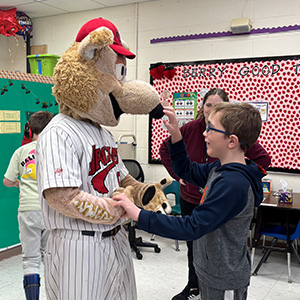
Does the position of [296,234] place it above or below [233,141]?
below

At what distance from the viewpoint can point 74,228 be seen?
1411mm

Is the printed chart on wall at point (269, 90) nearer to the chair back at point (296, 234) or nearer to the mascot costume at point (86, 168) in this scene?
the chair back at point (296, 234)

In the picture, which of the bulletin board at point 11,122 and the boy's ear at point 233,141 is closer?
the boy's ear at point 233,141

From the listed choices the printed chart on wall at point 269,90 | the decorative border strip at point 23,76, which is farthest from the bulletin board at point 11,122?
the printed chart on wall at point 269,90

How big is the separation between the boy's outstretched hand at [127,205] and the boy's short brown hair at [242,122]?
0.49 metres

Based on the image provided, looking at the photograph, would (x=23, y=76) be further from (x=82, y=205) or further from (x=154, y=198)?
(x=82, y=205)

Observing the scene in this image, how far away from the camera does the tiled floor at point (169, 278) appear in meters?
2.90

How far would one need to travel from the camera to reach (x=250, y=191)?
4.91 feet

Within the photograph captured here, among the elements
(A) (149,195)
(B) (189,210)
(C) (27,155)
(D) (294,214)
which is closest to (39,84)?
(C) (27,155)

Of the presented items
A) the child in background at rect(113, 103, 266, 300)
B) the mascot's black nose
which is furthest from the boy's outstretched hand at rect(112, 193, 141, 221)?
the mascot's black nose

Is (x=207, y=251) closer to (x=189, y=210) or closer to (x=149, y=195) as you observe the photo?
(x=149, y=195)

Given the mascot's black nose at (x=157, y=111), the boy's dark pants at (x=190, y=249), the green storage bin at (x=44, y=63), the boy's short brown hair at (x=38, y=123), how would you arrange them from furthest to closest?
the green storage bin at (x=44, y=63) < the boy's short brown hair at (x=38, y=123) < the boy's dark pants at (x=190, y=249) < the mascot's black nose at (x=157, y=111)

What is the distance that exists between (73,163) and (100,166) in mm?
141

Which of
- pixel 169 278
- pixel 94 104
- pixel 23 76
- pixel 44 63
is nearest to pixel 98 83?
pixel 94 104
